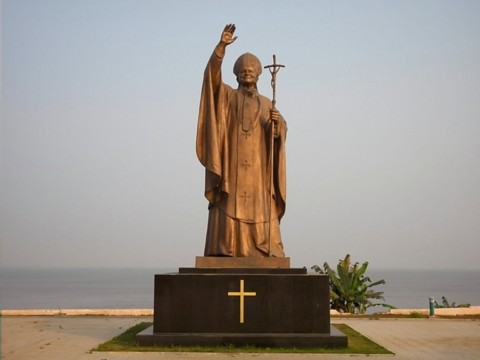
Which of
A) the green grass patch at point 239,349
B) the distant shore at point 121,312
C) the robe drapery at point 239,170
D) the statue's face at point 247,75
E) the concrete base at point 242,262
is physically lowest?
the green grass patch at point 239,349

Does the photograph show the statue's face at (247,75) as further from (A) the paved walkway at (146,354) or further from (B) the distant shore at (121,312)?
(B) the distant shore at (121,312)

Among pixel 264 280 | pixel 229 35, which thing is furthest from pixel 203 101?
pixel 264 280

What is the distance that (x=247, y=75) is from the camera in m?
11.5

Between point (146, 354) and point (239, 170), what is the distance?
10.7 feet

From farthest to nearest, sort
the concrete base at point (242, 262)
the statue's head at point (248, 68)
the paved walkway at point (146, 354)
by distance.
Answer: the statue's head at point (248, 68), the concrete base at point (242, 262), the paved walkway at point (146, 354)


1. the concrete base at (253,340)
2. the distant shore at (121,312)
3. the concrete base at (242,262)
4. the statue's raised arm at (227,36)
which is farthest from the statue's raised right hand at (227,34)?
the distant shore at (121,312)

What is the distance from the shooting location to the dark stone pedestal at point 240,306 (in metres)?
10.1

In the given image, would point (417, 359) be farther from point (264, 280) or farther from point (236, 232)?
point (236, 232)

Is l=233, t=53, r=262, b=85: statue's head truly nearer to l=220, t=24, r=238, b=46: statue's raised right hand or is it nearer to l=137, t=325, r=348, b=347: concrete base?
l=220, t=24, r=238, b=46: statue's raised right hand

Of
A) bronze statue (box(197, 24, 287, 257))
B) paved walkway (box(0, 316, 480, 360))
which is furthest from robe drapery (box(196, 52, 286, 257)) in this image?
paved walkway (box(0, 316, 480, 360))

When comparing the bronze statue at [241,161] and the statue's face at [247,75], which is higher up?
the statue's face at [247,75]

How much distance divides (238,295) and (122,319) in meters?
6.60

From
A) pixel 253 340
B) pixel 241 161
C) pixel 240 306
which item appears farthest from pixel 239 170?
pixel 253 340

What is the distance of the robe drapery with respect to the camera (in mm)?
10977
